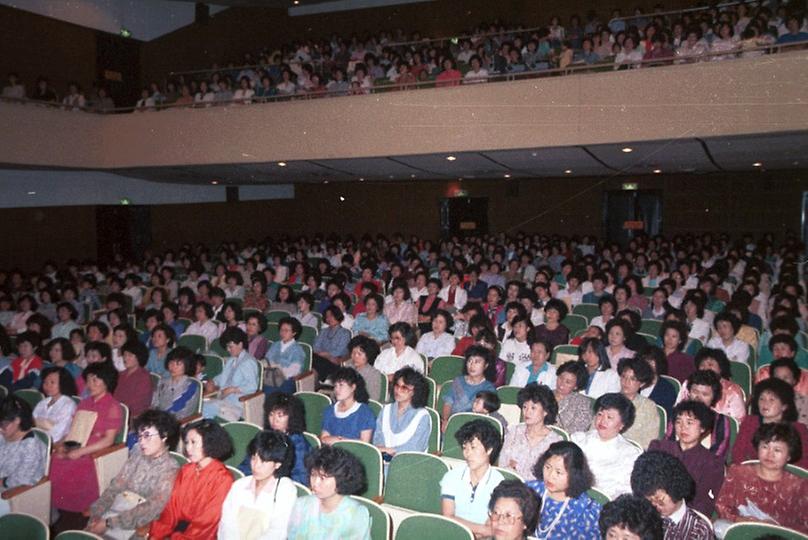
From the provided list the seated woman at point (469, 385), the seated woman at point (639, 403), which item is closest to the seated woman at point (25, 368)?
the seated woman at point (469, 385)

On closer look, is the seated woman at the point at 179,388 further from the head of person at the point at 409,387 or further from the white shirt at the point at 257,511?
the white shirt at the point at 257,511

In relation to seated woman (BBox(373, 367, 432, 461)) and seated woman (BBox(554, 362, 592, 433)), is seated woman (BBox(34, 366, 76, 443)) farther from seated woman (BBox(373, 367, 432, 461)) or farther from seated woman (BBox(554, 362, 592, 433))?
seated woman (BBox(554, 362, 592, 433))

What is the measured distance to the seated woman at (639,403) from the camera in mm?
4293

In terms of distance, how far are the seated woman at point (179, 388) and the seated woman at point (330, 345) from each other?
1473 millimetres

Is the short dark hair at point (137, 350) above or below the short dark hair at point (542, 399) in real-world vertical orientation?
below

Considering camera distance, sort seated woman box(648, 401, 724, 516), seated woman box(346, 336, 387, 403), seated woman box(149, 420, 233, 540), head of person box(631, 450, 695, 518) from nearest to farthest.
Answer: head of person box(631, 450, 695, 518) < seated woman box(149, 420, 233, 540) < seated woman box(648, 401, 724, 516) < seated woman box(346, 336, 387, 403)

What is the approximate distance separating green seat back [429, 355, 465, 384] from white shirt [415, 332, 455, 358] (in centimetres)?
48

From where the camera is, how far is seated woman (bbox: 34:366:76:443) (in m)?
4.88

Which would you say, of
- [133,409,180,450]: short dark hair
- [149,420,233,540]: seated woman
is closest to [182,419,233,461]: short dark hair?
[149,420,233,540]: seated woman

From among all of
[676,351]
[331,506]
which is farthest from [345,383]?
[676,351]

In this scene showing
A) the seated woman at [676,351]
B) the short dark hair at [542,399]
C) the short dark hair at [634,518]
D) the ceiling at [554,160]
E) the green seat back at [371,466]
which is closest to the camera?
the short dark hair at [634,518]

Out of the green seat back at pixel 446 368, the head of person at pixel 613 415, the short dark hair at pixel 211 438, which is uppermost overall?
the head of person at pixel 613 415

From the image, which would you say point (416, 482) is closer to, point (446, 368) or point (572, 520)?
point (572, 520)

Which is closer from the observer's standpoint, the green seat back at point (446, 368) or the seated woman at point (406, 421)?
the seated woman at point (406, 421)
